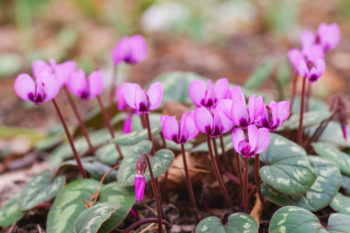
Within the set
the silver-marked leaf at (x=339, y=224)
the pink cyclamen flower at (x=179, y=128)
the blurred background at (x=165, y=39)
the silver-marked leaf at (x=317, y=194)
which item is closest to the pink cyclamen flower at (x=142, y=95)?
the pink cyclamen flower at (x=179, y=128)

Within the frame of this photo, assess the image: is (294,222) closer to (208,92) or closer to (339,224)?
(339,224)

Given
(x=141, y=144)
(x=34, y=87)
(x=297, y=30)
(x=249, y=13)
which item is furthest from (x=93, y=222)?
(x=249, y=13)

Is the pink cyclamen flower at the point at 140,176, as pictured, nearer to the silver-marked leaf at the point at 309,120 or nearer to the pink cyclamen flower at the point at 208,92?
the pink cyclamen flower at the point at 208,92

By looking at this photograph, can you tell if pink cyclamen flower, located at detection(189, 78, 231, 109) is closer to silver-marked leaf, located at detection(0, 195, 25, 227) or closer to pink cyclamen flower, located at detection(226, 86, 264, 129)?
pink cyclamen flower, located at detection(226, 86, 264, 129)

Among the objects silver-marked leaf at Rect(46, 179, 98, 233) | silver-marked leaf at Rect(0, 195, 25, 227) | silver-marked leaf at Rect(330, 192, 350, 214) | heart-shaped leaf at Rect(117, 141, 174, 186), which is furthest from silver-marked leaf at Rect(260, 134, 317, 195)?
silver-marked leaf at Rect(0, 195, 25, 227)

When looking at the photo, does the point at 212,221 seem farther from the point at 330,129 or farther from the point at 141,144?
the point at 330,129

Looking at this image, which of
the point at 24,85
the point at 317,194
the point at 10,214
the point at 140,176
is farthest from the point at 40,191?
the point at 317,194
